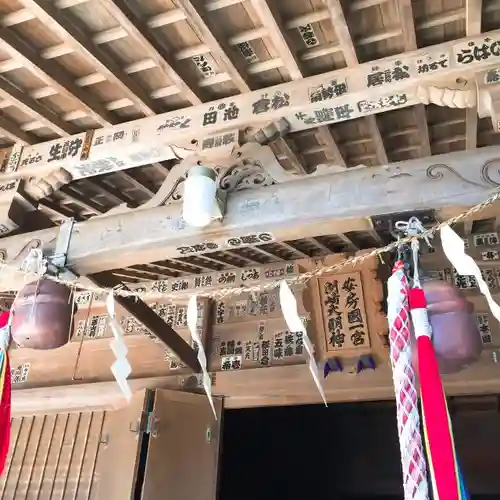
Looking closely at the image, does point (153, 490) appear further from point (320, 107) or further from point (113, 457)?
point (320, 107)

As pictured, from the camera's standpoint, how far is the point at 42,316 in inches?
91.5

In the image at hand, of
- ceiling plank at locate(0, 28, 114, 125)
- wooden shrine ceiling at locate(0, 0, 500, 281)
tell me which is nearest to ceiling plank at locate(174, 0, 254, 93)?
wooden shrine ceiling at locate(0, 0, 500, 281)

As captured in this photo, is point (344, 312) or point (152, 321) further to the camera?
point (344, 312)

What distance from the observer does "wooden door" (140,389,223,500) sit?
3061mm

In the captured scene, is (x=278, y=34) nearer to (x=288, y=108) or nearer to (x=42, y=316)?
(x=288, y=108)

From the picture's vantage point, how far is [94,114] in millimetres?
2570

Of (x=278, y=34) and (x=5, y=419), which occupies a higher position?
(x=278, y=34)

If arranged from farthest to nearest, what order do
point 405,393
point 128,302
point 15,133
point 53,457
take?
point 53,457
point 128,302
point 15,133
point 405,393

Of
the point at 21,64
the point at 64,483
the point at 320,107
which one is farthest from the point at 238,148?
the point at 64,483

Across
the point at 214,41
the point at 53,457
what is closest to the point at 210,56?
the point at 214,41

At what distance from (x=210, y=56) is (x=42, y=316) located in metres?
1.33

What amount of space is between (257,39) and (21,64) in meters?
1.01

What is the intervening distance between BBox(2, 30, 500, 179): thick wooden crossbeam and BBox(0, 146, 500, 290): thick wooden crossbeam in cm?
30

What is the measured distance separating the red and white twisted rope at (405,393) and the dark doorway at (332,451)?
2.91 meters
